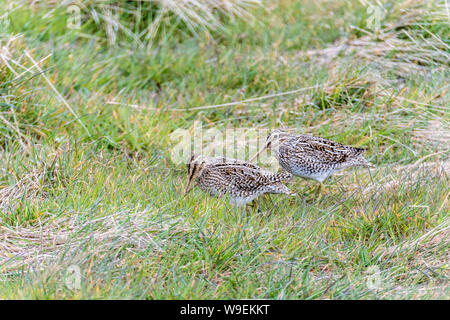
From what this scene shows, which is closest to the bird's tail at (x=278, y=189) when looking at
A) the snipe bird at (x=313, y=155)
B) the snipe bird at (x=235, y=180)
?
the snipe bird at (x=235, y=180)

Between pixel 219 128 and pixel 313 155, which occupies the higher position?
pixel 313 155

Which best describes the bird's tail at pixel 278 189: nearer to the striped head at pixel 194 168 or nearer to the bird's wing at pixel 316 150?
the bird's wing at pixel 316 150

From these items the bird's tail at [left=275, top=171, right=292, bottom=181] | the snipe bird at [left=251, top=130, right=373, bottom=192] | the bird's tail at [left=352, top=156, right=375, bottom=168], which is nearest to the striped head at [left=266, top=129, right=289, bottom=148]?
the snipe bird at [left=251, top=130, right=373, bottom=192]

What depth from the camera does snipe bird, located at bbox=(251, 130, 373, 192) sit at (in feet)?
21.8

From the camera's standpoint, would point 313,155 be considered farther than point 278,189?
Yes

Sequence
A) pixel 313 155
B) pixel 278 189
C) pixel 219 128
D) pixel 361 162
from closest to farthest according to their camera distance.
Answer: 1. pixel 278 189
2. pixel 313 155
3. pixel 361 162
4. pixel 219 128

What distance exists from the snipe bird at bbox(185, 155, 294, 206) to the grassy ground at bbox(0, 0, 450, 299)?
15 cm

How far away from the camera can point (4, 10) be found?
27.4ft

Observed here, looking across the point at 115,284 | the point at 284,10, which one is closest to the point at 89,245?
the point at 115,284

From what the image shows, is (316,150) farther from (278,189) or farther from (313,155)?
(278,189)

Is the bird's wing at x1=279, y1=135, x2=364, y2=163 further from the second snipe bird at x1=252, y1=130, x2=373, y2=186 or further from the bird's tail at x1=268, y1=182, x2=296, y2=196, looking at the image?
the bird's tail at x1=268, y1=182, x2=296, y2=196

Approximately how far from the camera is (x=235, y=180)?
629cm

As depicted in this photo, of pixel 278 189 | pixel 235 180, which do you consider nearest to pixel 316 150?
pixel 278 189

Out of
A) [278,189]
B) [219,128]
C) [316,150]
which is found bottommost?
[219,128]
